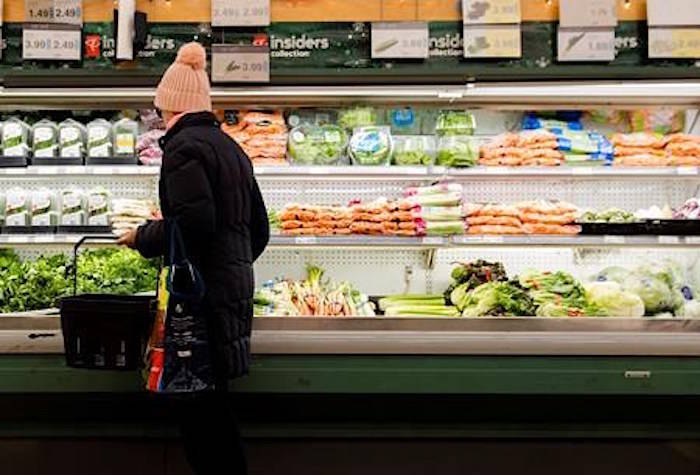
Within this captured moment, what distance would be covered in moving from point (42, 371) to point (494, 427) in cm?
185

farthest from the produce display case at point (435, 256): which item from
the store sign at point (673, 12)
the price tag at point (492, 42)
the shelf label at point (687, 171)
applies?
the store sign at point (673, 12)

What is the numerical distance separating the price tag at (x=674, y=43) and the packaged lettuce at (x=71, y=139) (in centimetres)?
293

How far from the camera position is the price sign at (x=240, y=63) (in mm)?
3605

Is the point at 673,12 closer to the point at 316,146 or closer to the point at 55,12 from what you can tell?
the point at 316,146

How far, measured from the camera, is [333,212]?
409 cm

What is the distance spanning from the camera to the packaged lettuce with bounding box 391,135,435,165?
13.8ft

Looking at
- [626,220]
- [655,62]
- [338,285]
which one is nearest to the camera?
[655,62]

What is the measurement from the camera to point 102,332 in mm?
2803

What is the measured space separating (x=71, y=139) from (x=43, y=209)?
0.41 m

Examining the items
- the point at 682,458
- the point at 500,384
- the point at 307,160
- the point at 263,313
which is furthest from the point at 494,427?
the point at 307,160

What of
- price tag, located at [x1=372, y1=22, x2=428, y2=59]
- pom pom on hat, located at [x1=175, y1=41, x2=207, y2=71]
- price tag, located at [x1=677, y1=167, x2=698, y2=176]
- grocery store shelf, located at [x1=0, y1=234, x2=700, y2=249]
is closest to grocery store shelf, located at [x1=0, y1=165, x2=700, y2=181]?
price tag, located at [x1=677, y1=167, x2=698, y2=176]

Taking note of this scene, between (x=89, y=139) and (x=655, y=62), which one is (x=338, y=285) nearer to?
→ (x=89, y=139)

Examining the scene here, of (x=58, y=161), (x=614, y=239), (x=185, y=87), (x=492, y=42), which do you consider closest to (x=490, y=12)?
(x=492, y=42)

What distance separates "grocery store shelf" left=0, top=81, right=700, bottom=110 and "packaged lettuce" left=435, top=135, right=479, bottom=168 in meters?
0.22
